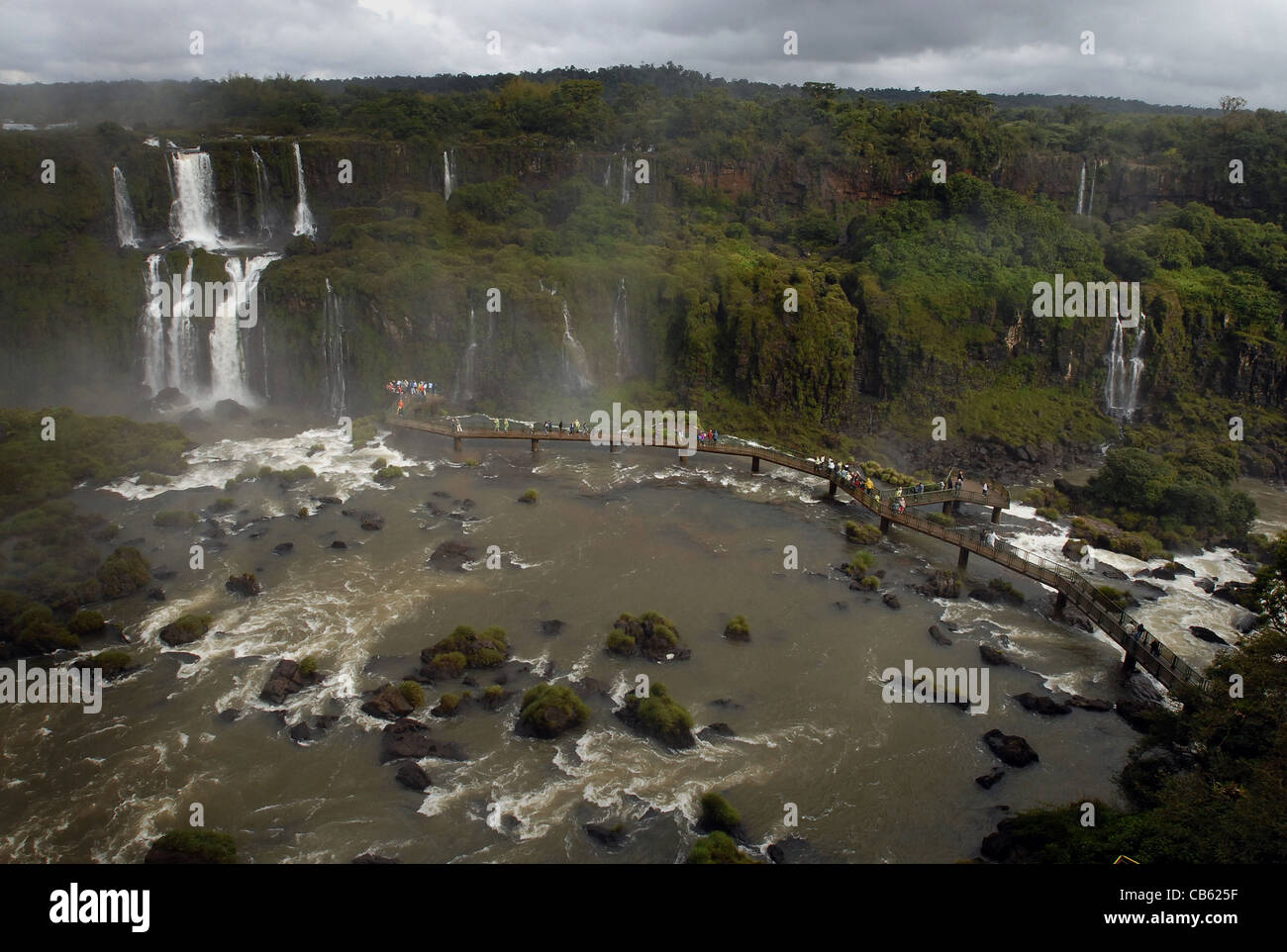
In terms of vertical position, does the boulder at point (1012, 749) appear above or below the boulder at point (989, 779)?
above

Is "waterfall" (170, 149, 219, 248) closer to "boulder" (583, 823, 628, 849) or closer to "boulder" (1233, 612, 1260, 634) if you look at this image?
"boulder" (583, 823, 628, 849)

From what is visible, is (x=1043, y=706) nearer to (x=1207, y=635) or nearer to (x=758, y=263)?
(x=1207, y=635)

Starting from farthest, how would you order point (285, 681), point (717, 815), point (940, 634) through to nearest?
point (940, 634), point (285, 681), point (717, 815)

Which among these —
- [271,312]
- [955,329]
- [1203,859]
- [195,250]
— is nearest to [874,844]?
[1203,859]

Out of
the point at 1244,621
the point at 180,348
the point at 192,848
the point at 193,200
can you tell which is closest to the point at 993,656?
the point at 1244,621

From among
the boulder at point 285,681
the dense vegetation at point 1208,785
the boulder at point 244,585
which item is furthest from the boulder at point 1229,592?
the boulder at point 244,585

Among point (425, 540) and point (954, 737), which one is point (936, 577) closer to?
point (954, 737)

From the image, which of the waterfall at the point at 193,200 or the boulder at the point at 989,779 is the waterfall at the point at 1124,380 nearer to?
the boulder at the point at 989,779
